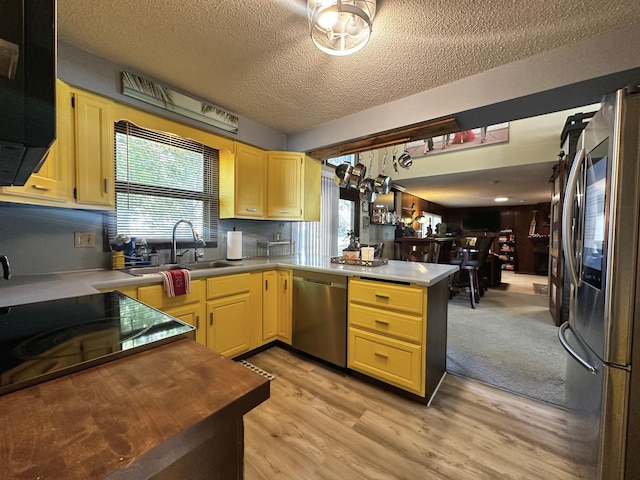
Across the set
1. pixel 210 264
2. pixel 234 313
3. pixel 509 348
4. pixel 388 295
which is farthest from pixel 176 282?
pixel 509 348

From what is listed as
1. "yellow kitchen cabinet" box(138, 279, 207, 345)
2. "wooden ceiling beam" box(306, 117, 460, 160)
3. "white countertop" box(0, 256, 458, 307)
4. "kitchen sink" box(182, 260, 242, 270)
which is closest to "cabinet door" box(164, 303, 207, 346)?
"yellow kitchen cabinet" box(138, 279, 207, 345)

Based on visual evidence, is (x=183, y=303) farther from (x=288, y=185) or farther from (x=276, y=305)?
(x=288, y=185)

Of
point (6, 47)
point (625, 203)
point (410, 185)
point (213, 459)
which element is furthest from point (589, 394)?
point (410, 185)

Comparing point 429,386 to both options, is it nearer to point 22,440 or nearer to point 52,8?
point 22,440

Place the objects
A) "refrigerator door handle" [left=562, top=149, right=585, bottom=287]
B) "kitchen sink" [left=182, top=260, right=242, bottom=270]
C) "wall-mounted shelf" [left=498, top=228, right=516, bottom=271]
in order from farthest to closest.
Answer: "wall-mounted shelf" [left=498, top=228, right=516, bottom=271]
"kitchen sink" [left=182, top=260, right=242, bottom=270]
"refrigerator door handle" [left=562, top=149, right=585, bottom=287]

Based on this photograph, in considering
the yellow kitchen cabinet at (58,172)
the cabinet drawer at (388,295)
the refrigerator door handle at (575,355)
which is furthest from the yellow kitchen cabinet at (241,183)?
the refrigerator door handle at (575,355)

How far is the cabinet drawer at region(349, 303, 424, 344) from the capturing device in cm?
184

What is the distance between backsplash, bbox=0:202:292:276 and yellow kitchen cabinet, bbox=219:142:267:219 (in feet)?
3.42

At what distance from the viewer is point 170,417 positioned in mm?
483

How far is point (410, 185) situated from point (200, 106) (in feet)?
15.8

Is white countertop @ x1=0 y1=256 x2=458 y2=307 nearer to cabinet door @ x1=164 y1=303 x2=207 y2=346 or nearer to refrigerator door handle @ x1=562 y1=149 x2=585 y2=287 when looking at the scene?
cabinet door @ x1=164 y1=303 x2=207 y2=346

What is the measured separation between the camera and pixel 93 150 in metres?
1.82

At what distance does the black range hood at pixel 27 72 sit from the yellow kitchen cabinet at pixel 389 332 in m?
1.86

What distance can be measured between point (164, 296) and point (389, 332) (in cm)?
163
